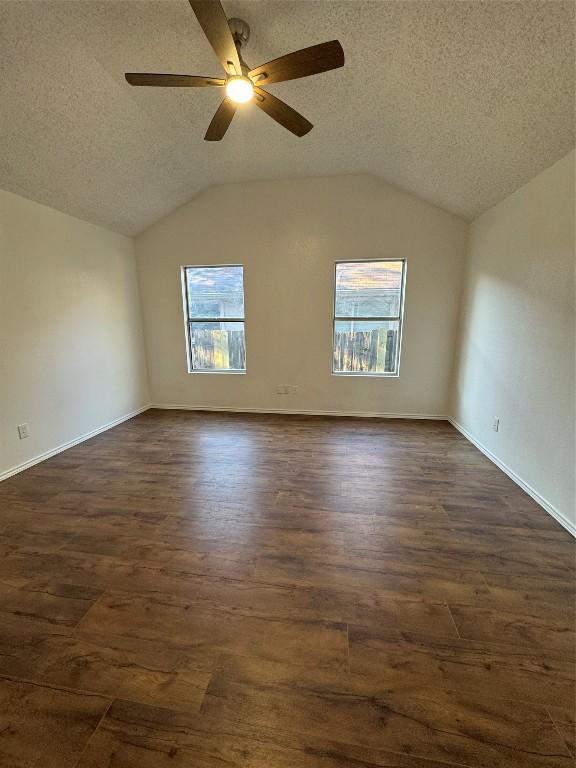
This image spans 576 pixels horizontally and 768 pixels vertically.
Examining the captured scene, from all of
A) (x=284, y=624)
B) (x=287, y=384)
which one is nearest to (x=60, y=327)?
(x=287, y=384)

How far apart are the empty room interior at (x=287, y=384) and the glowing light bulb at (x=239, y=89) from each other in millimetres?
51

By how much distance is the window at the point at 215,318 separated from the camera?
13.6 ft

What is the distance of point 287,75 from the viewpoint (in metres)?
1.62

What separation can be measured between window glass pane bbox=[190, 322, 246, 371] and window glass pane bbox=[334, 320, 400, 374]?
1.35 meters

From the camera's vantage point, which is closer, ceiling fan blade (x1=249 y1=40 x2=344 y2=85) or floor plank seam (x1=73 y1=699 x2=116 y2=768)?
floor plank seam (x1=73 y1=699 x2=116 y2=768)

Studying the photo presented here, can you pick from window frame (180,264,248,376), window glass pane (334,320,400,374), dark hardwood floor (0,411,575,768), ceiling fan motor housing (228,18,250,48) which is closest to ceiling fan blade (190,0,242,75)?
ceiling fan motor housing (228,18,250,48)

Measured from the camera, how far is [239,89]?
1691 mm

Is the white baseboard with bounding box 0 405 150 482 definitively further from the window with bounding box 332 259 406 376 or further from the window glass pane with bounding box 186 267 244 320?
the window with bounding box 332 259 406 376

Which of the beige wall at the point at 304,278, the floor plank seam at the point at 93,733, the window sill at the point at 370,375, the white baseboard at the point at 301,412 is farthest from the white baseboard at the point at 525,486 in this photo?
the floor plank seam at the point at 93,733

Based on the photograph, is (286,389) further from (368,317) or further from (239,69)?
(239,69)

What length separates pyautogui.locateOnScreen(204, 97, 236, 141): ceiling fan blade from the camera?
1863 millimetres

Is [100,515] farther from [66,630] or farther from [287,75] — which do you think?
[287,75]

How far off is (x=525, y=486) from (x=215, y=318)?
388cm

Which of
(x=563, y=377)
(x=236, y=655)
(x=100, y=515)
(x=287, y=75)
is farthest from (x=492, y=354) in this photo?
(x=100, y=515)
